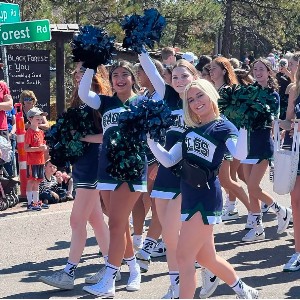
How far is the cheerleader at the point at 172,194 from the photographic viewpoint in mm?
5371

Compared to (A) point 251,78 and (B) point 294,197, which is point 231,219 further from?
(B) point 294,197

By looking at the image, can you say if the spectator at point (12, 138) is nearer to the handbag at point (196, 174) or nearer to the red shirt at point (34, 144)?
the red shirt at point (34, 144)

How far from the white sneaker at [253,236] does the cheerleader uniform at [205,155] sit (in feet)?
8.87

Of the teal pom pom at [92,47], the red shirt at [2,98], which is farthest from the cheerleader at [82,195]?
the red shirt at [2,98]

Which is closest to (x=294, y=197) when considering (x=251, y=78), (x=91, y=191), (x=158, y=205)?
(x=158, y=205)

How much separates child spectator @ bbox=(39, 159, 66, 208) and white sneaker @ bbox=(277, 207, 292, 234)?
10.6 ft

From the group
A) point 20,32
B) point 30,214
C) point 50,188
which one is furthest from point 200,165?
point 20,32

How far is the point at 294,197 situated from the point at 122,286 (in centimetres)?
159

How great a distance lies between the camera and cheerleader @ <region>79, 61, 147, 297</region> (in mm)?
5473

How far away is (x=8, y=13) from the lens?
10289mm

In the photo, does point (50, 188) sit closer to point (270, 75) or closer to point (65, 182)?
point (65, 182)

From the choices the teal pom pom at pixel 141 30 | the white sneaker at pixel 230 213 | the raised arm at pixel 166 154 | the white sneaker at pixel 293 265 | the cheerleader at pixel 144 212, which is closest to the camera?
the raised arm at pixel 166 154

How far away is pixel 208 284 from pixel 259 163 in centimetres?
218

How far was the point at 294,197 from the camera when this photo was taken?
6.19 m
